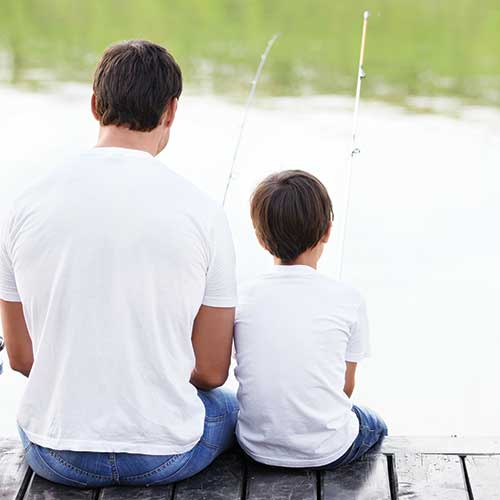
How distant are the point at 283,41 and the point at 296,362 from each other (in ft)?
26.8

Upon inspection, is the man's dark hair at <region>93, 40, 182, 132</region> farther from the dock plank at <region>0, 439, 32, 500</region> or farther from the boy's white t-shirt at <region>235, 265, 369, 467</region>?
the dock plank at <region>0, 439, 32, 500</region>

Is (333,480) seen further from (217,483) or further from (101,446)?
(101,446)

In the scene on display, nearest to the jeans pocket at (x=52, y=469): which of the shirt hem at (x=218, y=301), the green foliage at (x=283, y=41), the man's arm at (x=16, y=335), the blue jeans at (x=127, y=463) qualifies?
the blue jeans at (x=127, y=463)

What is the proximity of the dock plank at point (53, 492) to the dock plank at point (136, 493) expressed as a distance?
0.10 ft

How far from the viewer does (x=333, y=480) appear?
Answer: 1.89 m

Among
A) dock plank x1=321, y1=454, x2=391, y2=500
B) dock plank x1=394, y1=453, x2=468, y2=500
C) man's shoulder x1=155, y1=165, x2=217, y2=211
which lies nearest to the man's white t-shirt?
man's shoulder x1=155, y1=165, x2=217, y2=211

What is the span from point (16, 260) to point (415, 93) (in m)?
6.30

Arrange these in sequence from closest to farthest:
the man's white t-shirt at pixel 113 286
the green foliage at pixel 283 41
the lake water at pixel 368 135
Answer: the man's white t-shirt at pixel 113 286 < the lake water at pixel 368 135 < the green foliage at pixel 283 41

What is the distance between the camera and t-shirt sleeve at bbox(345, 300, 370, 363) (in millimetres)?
1896

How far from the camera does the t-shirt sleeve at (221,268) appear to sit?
5.48 ft

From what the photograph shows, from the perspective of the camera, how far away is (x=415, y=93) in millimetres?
7633

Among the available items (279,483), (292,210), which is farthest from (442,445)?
(292,210)

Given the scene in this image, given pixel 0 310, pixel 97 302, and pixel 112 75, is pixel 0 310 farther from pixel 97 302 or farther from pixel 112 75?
pixel 112 75

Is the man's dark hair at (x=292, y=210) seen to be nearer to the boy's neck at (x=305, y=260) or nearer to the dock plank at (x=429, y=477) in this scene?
the boy's neck at (x=305, y=260)
